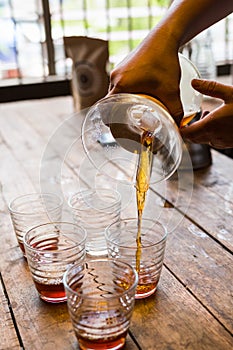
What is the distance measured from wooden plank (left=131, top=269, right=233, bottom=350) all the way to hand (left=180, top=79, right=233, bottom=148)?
32 centimetres

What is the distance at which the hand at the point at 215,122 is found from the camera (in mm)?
Answer: 1020

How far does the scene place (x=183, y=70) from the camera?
1.19 m

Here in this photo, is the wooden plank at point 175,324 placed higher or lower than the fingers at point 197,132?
lower

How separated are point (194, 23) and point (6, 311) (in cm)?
69

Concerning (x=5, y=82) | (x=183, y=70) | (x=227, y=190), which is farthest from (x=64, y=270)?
(x=5, y=82)

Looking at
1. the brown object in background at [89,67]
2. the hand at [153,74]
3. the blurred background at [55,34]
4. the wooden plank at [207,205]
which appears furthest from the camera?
the blurred background at [55,34]

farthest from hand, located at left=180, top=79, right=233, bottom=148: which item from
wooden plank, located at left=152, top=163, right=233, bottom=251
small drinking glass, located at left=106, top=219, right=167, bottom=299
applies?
small drinking glass, located at left=106, top=219, right=167, bottom=299

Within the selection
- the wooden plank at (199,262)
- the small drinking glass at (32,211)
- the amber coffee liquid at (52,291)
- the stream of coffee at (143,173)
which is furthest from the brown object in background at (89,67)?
the amber coffee liquid at (52,291)

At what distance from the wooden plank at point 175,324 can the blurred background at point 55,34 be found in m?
1.75

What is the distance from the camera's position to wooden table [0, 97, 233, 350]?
85 centimetres

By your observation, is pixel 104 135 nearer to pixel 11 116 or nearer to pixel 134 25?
pixel 11 116

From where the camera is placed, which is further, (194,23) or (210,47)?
(210,47)

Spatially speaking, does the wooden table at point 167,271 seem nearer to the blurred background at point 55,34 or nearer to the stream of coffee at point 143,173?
the stream of coffee at point 143,173

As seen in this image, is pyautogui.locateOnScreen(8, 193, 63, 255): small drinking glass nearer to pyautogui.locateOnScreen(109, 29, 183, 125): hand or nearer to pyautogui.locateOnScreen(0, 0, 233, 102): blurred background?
pyautogui.locateOnScreen(109, 29, 183, 125): hand
